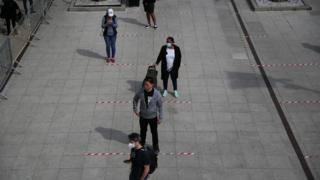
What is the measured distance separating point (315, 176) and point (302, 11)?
10423mm

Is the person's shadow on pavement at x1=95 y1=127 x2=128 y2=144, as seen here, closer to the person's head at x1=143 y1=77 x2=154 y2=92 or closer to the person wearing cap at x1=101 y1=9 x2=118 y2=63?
the person's head at x1=143 y1=77 x2=154 y2=92

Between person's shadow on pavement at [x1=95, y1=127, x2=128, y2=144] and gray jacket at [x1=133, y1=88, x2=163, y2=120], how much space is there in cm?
162

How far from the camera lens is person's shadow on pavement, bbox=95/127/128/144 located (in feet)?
42.9

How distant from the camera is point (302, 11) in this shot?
20.8 metres

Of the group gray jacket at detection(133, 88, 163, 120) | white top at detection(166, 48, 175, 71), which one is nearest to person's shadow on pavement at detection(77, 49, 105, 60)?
white top at detection(166, 48, 175, 71)

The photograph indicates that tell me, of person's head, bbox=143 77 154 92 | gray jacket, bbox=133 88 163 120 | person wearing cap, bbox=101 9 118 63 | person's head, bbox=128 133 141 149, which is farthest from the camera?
person wearing cap, bbox=101 9 118 63

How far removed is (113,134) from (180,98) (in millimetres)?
2440

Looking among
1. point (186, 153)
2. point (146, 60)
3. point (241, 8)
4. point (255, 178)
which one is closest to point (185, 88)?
point (146, 60)

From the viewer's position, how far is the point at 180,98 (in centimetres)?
1484

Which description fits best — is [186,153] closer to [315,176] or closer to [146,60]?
[315,176]

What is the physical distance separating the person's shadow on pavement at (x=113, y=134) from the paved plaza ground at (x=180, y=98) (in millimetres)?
24

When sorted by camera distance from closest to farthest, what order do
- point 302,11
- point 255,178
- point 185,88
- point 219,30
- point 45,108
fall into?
point 255,178 < point 45,108 < point 185,88 < point 219,30 < point 302,11

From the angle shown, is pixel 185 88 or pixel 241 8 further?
pixel 241 8

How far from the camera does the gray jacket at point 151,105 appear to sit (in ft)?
37.1
